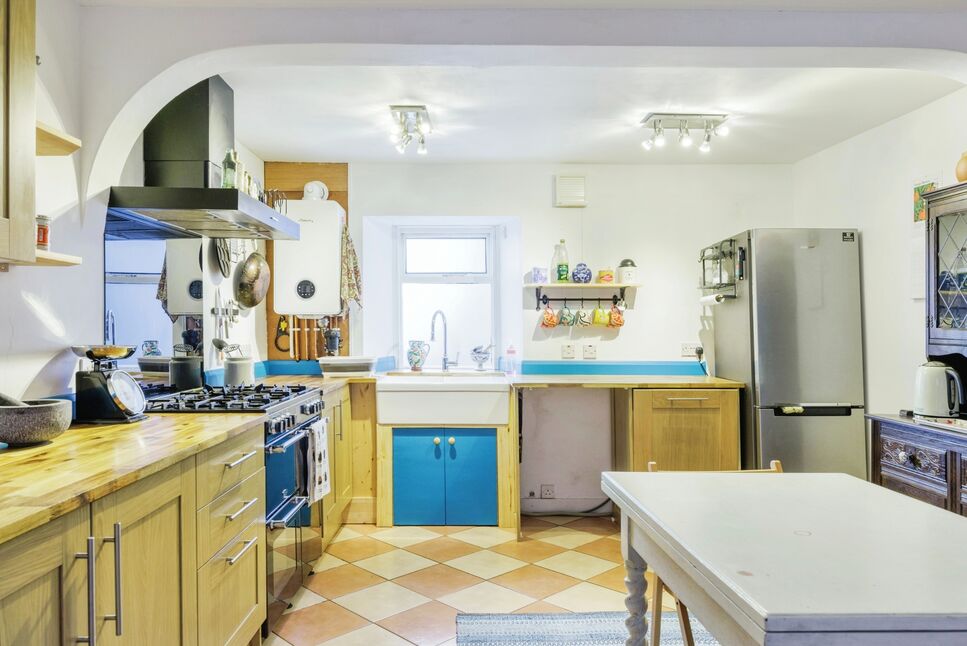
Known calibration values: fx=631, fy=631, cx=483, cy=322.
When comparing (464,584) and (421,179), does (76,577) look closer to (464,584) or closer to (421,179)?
(464,584)

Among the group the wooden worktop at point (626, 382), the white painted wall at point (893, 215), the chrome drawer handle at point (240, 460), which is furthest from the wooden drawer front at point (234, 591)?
the white painted wall at point (893, 215)

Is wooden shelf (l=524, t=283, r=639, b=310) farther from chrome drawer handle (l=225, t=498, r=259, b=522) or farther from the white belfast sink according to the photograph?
chrome drawer handle (l=225, t=498, r=259, b=522)

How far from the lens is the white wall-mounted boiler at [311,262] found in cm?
402

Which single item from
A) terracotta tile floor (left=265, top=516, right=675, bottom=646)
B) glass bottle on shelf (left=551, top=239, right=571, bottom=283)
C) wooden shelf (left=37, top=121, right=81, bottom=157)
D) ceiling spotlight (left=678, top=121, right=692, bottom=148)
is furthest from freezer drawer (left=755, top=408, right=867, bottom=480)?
wooden shelf (left=37, top=121, right=81, bottom=157)

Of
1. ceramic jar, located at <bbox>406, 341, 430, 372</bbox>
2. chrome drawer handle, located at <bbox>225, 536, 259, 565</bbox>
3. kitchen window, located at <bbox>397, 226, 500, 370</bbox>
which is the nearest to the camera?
chrome drawer handle, located at <bbox>225, 536, 259, 565</bbox>

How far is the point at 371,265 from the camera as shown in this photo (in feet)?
14.1

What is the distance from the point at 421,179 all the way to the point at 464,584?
8.44 ft

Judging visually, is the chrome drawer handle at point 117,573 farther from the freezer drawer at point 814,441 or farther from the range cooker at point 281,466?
the freezer drawer at point 814,441

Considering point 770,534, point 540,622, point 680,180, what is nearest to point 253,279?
point 540,622

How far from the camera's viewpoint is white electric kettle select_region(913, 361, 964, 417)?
2.67m

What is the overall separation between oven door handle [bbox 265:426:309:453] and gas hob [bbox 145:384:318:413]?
14 cm

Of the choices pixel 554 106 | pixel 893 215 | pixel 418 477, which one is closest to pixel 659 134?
pixel 554 106

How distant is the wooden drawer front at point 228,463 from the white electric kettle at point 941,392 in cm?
275

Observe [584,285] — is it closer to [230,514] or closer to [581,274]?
[581,274]
